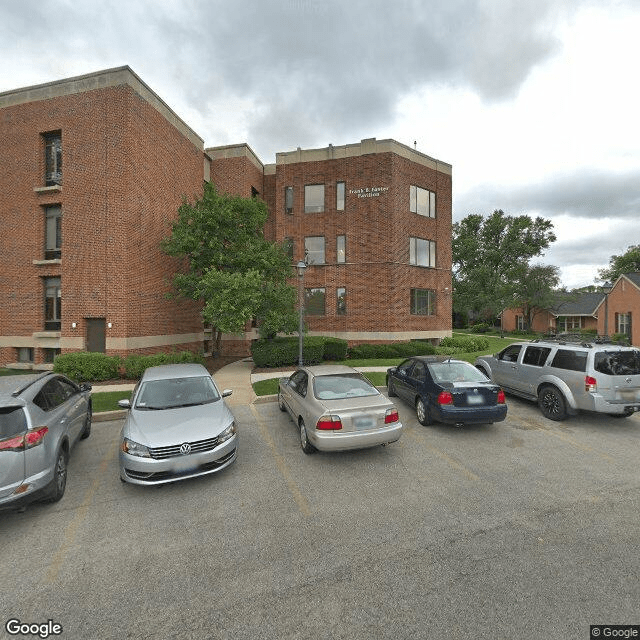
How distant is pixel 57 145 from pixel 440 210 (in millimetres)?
22575

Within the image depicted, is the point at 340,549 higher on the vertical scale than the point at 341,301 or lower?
lower

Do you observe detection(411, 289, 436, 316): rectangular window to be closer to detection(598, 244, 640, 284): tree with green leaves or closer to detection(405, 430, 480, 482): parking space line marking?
detection(405, 430, 480, 482): parking space line marking

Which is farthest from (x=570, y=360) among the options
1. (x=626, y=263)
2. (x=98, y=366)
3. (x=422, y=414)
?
(x=626, y=263)

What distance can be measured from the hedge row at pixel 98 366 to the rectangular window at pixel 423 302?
15.8 meters

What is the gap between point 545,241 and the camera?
4584 centimetres

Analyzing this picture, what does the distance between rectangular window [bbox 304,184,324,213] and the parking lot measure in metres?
18.9

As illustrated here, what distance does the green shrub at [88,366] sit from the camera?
1235 cm

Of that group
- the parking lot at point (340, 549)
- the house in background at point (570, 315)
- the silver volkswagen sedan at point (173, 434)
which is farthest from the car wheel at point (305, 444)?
the house in background at point (570, 315)

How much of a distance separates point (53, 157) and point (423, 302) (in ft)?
72.2

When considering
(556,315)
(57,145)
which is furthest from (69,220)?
(556,315)

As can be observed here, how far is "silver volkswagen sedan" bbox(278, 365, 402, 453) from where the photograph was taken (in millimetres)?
5598

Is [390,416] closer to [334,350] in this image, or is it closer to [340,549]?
[340,549]

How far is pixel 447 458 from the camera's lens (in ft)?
19.7

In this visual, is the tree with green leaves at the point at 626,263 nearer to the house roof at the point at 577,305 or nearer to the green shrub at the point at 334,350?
the house roof at the point at 577,305
